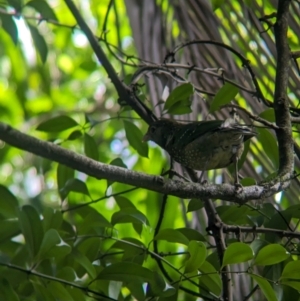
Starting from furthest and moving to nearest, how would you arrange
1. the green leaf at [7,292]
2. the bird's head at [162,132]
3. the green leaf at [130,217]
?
1. the bird's head at [162,132]
2. the green leaf at [130,217]
3. the green leaf at [7,292]

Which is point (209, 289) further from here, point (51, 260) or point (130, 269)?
point (51, 260)

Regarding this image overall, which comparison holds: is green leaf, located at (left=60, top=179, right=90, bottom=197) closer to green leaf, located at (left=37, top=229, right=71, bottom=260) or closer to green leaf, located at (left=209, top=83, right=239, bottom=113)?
green leaf, located at (left=37, top=229, right=71, bottom=260)

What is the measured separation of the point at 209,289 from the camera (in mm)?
1822

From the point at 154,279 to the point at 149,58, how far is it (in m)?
1.32

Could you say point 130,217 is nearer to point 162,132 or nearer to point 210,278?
point 210,278

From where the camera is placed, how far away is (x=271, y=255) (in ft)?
5.35

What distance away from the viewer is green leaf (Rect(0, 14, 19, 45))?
2172mm

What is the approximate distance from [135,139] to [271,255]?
78 cm

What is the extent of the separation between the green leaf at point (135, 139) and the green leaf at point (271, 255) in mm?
720

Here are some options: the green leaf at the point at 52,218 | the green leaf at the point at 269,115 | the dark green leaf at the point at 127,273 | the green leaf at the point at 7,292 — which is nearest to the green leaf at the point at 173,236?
the dark green leaf at the point at 127,273

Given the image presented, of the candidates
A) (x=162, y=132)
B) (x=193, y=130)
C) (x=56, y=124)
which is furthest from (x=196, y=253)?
(x=162, y=132)

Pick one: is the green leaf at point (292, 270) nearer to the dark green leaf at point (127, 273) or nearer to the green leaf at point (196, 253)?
the green leaf at point (196, 253)

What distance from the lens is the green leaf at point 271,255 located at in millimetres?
1622

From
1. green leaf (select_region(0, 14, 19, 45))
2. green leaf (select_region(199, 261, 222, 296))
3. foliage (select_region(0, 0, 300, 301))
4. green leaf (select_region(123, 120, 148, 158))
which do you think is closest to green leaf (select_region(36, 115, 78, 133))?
foliage (select_region(0, 0, 300, 301))
